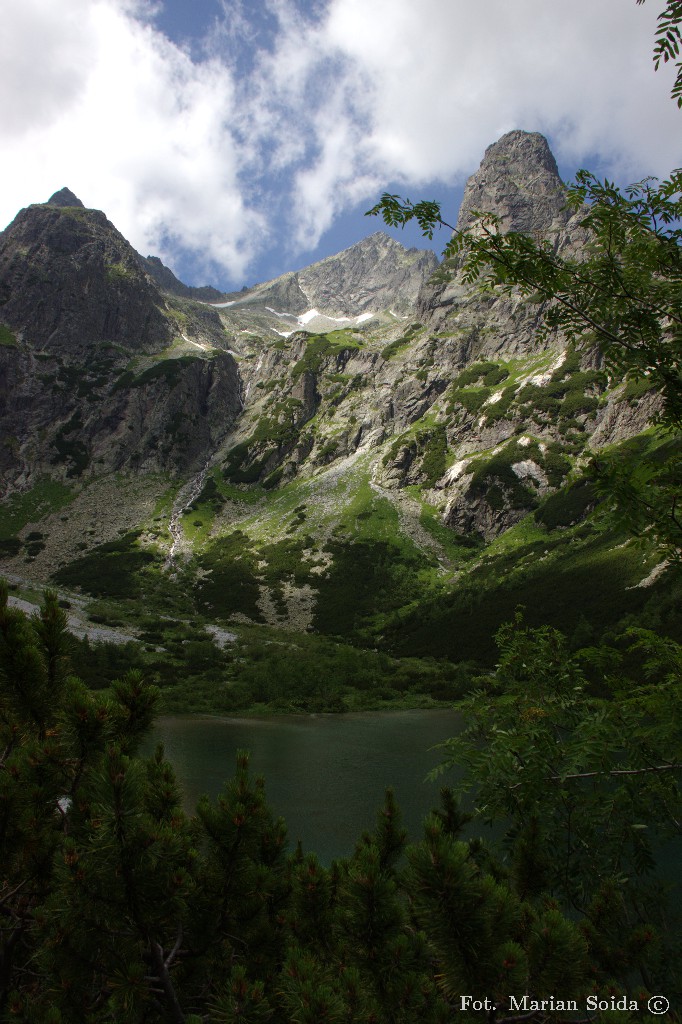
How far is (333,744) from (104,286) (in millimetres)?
167529

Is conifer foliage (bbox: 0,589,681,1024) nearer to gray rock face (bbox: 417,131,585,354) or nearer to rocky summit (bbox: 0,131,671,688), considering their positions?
rocky summit (bbox: 0,131,671,688)

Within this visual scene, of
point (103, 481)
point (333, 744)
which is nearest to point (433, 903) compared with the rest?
point (333, 744)

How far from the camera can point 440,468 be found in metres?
104

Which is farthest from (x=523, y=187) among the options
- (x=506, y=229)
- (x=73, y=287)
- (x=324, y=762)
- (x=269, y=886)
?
(x=269, y=886)

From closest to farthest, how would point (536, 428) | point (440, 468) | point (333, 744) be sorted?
1. point (333, 744)
2. point (536, 428)
3. point (440, 468)

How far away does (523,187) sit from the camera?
182 meters

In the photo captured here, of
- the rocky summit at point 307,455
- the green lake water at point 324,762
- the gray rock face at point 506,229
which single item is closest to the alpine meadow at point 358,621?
the rocky summit at point 307,455

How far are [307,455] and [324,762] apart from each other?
336ft

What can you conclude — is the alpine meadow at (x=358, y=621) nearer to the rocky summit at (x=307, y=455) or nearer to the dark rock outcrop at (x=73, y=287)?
the rocky summit at (x=307, y=455)

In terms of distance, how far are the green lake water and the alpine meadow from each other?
6.69 feet

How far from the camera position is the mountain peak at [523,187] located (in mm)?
174125

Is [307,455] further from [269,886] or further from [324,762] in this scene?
[269,886]

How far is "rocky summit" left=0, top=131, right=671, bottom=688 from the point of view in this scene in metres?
72.9

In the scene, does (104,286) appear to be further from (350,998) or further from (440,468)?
(350,998)
